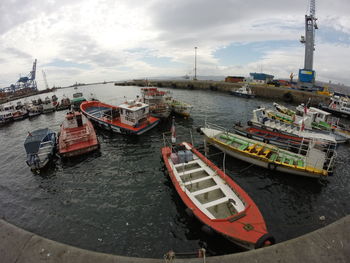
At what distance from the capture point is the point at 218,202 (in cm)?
1029

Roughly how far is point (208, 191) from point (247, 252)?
17.2ft

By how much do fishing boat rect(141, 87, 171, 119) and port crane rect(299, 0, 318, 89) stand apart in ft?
170

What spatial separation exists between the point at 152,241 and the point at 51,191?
10.1 metres

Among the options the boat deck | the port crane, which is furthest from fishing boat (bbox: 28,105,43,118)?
the port crane

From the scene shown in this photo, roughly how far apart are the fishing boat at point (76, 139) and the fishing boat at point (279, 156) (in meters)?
13.9

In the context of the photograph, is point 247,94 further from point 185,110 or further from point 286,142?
point 286,142

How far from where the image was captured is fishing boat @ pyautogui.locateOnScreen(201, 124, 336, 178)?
1338cm

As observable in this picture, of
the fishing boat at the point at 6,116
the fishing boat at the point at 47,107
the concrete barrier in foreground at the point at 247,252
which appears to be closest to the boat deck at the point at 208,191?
the concrete barrier in foreground at the point at 247,252

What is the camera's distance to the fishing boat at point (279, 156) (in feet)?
43.9

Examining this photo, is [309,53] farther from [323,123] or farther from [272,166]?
[272,166]

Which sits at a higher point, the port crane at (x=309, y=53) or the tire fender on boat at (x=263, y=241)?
the port crane at (x=309, y=53)

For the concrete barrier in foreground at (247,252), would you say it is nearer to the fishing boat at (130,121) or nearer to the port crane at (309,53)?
the fishing boat at (130,121)

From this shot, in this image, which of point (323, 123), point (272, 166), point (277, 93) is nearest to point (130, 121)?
point (272, 166)

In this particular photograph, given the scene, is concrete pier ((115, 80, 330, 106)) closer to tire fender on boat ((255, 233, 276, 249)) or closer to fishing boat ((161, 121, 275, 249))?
fishing boat ((161, 121, 275, 249))
